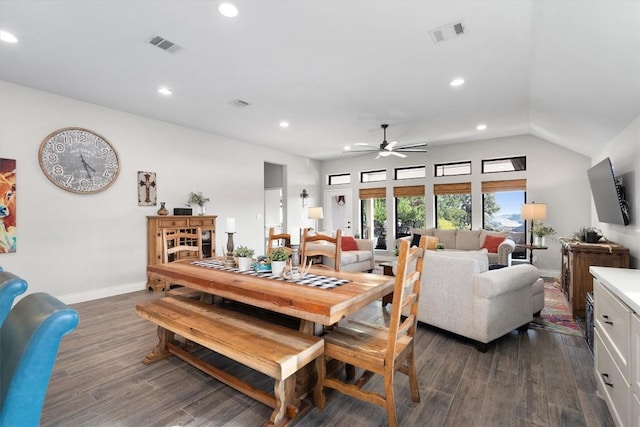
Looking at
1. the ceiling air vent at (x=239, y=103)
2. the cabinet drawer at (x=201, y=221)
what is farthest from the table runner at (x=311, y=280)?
the cabinet drawer at (x=201, y=221)

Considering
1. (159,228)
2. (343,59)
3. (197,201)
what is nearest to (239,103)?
(343,59)

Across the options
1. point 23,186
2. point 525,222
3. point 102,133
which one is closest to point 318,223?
point 525,222

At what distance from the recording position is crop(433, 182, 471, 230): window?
7008mm

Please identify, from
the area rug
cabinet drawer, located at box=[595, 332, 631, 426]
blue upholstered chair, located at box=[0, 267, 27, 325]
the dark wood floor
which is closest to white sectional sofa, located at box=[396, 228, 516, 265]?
the area rug

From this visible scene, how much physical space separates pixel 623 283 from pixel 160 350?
329cm

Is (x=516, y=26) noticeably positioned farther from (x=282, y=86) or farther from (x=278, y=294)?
(x=278, y=294)

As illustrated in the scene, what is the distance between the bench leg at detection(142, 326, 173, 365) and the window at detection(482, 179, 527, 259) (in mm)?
6368

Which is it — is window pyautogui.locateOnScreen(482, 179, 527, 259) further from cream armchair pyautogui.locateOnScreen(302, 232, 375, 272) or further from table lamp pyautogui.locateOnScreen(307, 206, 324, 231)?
table lamp pyautogui.locateOnScreen(307, 206, 324, 231)

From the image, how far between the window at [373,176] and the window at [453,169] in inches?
54.9

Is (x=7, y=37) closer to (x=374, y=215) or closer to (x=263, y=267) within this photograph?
(x=263, y=267)

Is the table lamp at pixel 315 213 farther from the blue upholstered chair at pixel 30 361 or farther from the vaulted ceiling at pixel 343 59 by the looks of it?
the blue upholstered chair at pixel 30 361

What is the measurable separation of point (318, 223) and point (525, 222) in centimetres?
502

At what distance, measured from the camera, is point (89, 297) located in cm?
433

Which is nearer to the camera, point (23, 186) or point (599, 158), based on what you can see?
point (23, 186)
